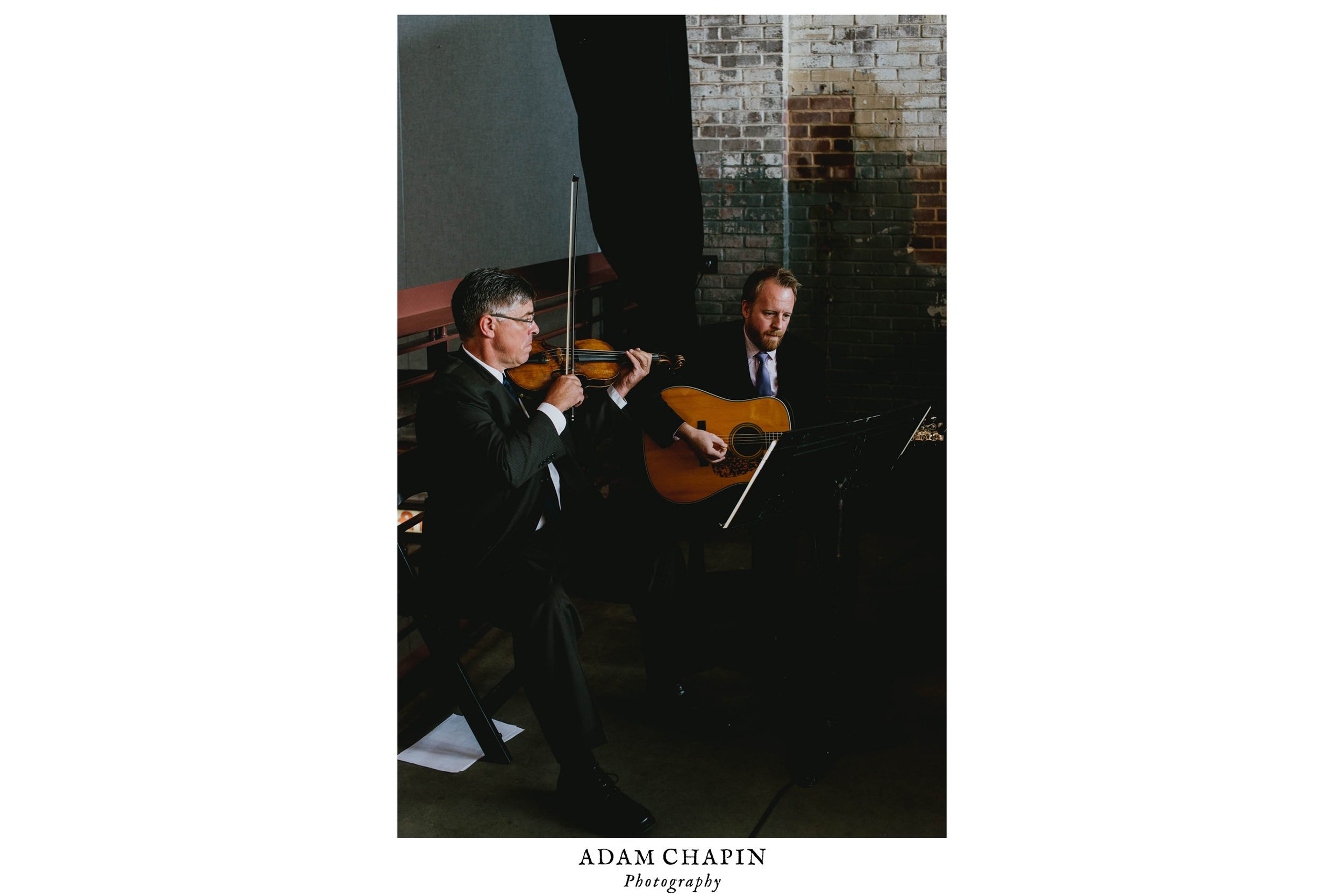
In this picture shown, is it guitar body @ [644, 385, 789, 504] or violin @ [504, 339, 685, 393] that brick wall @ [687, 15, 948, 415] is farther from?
violin @ [504, 339, 685, 393]

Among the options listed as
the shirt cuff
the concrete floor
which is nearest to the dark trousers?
the concrete floor

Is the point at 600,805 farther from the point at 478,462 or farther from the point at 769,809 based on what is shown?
the point at 478,462

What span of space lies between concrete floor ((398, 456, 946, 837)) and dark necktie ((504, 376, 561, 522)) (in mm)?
557

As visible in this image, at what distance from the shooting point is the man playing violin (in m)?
2.53

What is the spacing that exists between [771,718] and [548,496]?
Result: 0.92m

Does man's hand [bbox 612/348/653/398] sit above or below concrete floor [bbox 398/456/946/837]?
above

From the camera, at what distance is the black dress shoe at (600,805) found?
2.51m

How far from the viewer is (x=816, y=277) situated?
334cm

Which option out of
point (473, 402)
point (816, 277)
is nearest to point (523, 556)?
point (473, 402)

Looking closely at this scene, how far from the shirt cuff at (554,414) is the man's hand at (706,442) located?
0.41 meters

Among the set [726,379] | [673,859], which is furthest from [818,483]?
[673,859]

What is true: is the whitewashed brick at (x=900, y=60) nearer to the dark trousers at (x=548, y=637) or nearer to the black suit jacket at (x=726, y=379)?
the black suit jacket at (x=726, y=379)

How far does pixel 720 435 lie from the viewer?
112 inches

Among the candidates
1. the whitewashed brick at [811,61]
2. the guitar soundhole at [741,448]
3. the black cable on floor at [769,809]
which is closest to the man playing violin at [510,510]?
the black cable on floor at [769,809]
